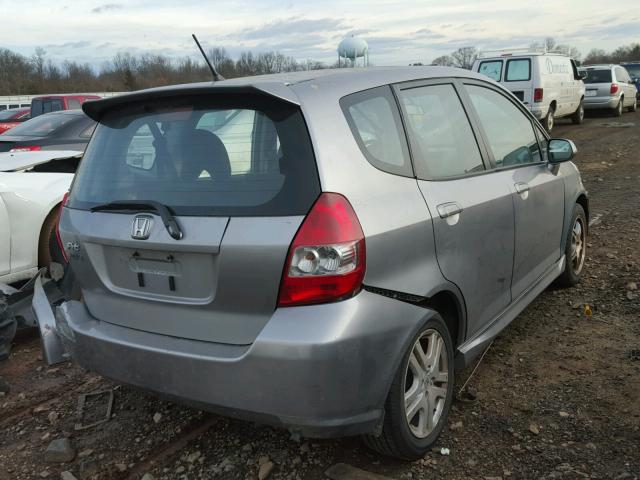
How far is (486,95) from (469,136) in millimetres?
572

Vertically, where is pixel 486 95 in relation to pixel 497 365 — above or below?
above

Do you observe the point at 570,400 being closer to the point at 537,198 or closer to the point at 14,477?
the point at 537,198

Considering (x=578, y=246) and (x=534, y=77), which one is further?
(x=534, y=77)

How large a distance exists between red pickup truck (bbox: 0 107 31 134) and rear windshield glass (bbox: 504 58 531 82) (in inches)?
493

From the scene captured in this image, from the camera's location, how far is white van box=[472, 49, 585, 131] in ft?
48.1

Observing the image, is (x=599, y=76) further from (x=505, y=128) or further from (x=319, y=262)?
(x=319, y=262)

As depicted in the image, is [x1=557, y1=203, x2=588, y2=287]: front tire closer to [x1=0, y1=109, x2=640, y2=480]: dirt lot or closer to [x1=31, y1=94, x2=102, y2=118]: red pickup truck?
[x1=0, y1=109, x2=640, y2=480]: dirt lot

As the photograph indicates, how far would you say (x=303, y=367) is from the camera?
2.17 m

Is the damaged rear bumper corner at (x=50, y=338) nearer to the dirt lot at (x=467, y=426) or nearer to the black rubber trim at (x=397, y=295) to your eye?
the dirt lot at (x=467, y=426)

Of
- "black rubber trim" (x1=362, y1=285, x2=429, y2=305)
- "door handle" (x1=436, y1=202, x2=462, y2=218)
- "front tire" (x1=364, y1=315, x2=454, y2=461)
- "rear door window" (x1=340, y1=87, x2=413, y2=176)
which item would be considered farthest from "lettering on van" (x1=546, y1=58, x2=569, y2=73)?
"black rubber trim" (x1=362, y1=285, x2=429, y2=305)

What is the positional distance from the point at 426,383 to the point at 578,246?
276 cm

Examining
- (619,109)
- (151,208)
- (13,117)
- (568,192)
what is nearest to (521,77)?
(619,109)

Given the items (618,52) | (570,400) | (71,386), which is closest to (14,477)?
(71,386)

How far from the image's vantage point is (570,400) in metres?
3.19
